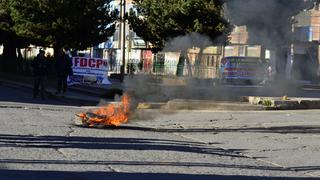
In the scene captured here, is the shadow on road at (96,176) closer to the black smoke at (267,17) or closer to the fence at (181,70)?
the black smoke at (267,17)

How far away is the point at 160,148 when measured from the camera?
37.7 feet

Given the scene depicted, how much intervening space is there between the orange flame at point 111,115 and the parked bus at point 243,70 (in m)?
3.19

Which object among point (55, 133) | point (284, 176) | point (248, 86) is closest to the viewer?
point (284, 176)

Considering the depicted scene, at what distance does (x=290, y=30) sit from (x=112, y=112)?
5.41 metres

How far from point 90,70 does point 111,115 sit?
8.37 meters

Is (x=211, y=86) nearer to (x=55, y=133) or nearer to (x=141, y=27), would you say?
(x=55, y=133)

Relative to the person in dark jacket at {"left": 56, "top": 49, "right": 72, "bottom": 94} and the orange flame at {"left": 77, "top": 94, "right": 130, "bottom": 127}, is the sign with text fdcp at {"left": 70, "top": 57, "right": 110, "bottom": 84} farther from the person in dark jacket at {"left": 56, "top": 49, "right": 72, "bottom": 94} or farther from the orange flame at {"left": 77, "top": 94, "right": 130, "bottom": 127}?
the orange flame at {"left": 77, "top": 94, "right": 130, "bottom": 127}

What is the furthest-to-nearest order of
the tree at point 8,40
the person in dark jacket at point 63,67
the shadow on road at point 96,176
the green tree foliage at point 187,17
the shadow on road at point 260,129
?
the tree at point 8,40 < the person in dark jacket at point 63,67 < the shadow on road at point 260,129 < the green tree foliage at point 187,17 < the shadow on road at point 96,176

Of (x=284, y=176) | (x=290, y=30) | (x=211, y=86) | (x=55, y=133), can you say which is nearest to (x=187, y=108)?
(x=211, y=86)

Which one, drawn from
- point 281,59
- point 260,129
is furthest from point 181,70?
point 281,59

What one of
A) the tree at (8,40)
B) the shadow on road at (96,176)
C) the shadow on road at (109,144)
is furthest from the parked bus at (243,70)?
the tree at (8,40)

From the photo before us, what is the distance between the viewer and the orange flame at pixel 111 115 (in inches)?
572

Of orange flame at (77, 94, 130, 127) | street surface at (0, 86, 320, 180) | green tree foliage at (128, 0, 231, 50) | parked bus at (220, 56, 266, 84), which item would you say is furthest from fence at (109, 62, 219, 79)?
orange flame at (77, 94, 130, 127)

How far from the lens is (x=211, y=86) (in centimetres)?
1828
